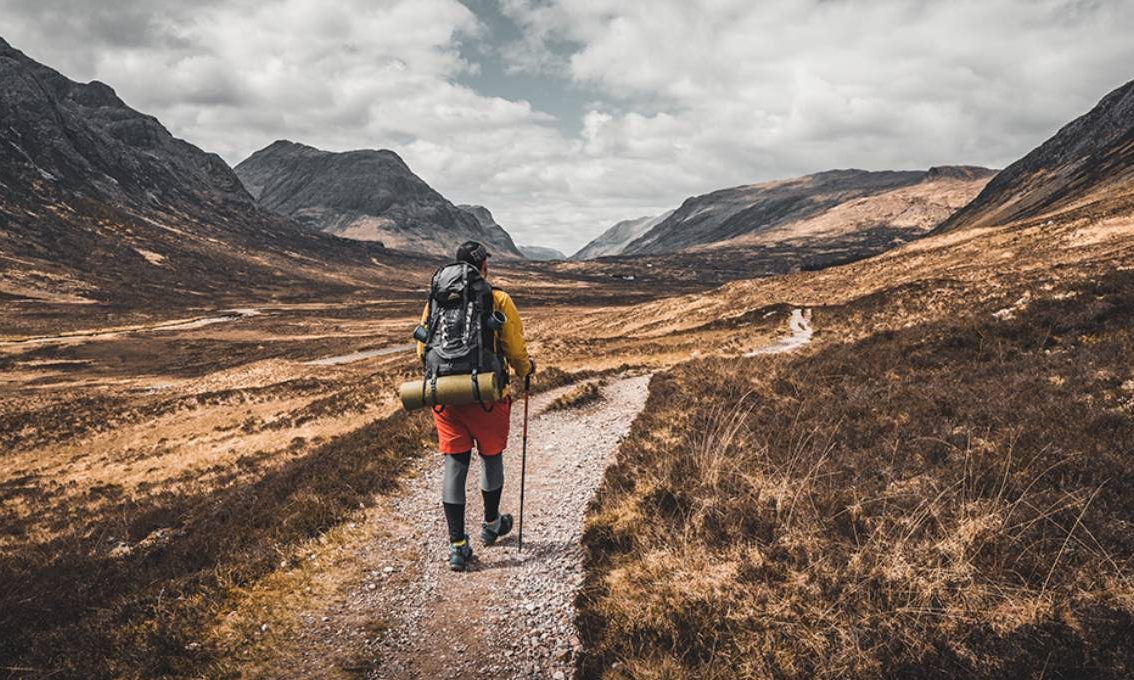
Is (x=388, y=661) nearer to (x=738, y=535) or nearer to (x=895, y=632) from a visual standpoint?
(x=738, y=535)

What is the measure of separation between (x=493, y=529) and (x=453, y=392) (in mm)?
2219

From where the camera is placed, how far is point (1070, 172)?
11619 cm

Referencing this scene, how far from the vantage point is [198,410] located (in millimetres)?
36375

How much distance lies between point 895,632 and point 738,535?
6.11 feet

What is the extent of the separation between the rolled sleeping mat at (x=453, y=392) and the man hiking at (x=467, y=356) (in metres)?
Answer: 0.04

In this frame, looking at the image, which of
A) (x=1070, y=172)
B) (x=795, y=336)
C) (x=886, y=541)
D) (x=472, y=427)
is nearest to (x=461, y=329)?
(x=472, y=427)

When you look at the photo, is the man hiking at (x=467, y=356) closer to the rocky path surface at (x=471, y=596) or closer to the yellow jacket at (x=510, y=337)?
the yellow jacket at (x=510, y=337)

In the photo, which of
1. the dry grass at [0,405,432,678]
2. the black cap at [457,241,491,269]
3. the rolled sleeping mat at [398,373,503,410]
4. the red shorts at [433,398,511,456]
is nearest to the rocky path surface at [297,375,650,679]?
the dry grass at [0,405,432,678]

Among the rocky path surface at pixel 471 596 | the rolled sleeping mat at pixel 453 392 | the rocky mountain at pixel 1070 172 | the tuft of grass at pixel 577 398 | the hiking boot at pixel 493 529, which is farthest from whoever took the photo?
the rocky mountain at pixel 1070 172

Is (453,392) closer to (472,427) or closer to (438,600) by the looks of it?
(472,427)

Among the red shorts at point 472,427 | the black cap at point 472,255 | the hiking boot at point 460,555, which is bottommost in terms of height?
the hiking boot at point 460,555

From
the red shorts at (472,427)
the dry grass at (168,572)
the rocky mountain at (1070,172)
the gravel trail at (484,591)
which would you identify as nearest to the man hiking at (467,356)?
the red shorts at (472,427)

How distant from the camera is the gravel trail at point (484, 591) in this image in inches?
203

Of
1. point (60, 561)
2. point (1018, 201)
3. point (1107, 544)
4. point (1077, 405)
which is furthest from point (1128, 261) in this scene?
point (1018, 201)
